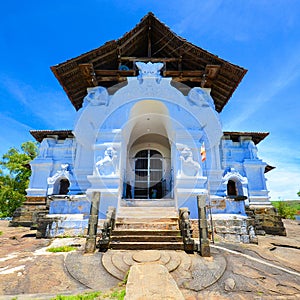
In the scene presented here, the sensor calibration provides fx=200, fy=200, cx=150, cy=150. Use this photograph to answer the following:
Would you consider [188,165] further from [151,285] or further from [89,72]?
[89,72]

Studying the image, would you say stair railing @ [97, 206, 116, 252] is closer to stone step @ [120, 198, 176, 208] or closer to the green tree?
stone step @ [120, 198, 176, 208]

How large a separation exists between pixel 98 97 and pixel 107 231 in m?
6.30

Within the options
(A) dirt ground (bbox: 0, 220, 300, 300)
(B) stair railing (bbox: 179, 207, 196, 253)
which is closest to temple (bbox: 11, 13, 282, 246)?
(B) stair railing (bbox: 179, 207, 196, 253)

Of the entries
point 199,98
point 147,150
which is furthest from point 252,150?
point 147,150

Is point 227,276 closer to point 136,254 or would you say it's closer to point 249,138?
point 136,254

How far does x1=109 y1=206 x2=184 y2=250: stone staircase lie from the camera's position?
4820mm

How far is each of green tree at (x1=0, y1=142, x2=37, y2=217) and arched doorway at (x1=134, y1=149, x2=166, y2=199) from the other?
12088mm

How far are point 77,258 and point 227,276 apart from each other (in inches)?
120

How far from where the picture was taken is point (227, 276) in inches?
141

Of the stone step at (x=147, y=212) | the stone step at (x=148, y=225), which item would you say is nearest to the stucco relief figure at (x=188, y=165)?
the stone step at (x=147, y=212)

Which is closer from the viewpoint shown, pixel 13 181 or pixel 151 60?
pixel 151 60

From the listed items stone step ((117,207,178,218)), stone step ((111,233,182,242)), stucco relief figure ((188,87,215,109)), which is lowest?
stone step ((111,233,182,242))

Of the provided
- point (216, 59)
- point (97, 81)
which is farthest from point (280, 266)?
point (97, 81)

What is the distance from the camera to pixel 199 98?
30.5 feet
